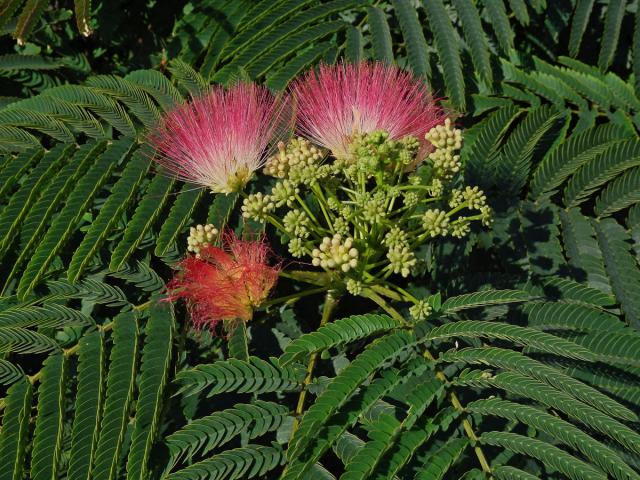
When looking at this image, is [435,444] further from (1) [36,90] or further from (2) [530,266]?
(1) [36,90]

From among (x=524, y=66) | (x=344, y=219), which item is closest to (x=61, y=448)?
(x=344, y=219)

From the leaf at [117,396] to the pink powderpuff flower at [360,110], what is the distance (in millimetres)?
860

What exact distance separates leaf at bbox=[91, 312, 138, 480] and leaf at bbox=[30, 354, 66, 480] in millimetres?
128

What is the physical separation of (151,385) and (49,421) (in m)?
0.30

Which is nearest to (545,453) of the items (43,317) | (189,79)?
(43,317)

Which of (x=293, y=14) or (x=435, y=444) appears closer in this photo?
(x=435, y=444)

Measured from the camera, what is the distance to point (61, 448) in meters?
2.03

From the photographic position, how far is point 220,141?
2338 mm

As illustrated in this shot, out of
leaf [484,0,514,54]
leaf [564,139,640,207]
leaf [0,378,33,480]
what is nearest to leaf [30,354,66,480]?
leaf [0,378,33,480]

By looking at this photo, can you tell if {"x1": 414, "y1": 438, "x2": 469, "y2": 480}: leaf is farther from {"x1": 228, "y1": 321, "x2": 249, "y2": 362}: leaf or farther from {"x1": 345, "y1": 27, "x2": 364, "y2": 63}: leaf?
{"x1": 345, "y1": 27, "x2": 364, "y2": 63}: leaf

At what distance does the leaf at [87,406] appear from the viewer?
6.42 feet

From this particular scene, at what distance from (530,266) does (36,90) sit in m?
2.37

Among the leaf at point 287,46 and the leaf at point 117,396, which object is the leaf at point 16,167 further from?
the leaf at point 287,46

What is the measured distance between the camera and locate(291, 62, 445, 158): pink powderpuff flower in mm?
2373
